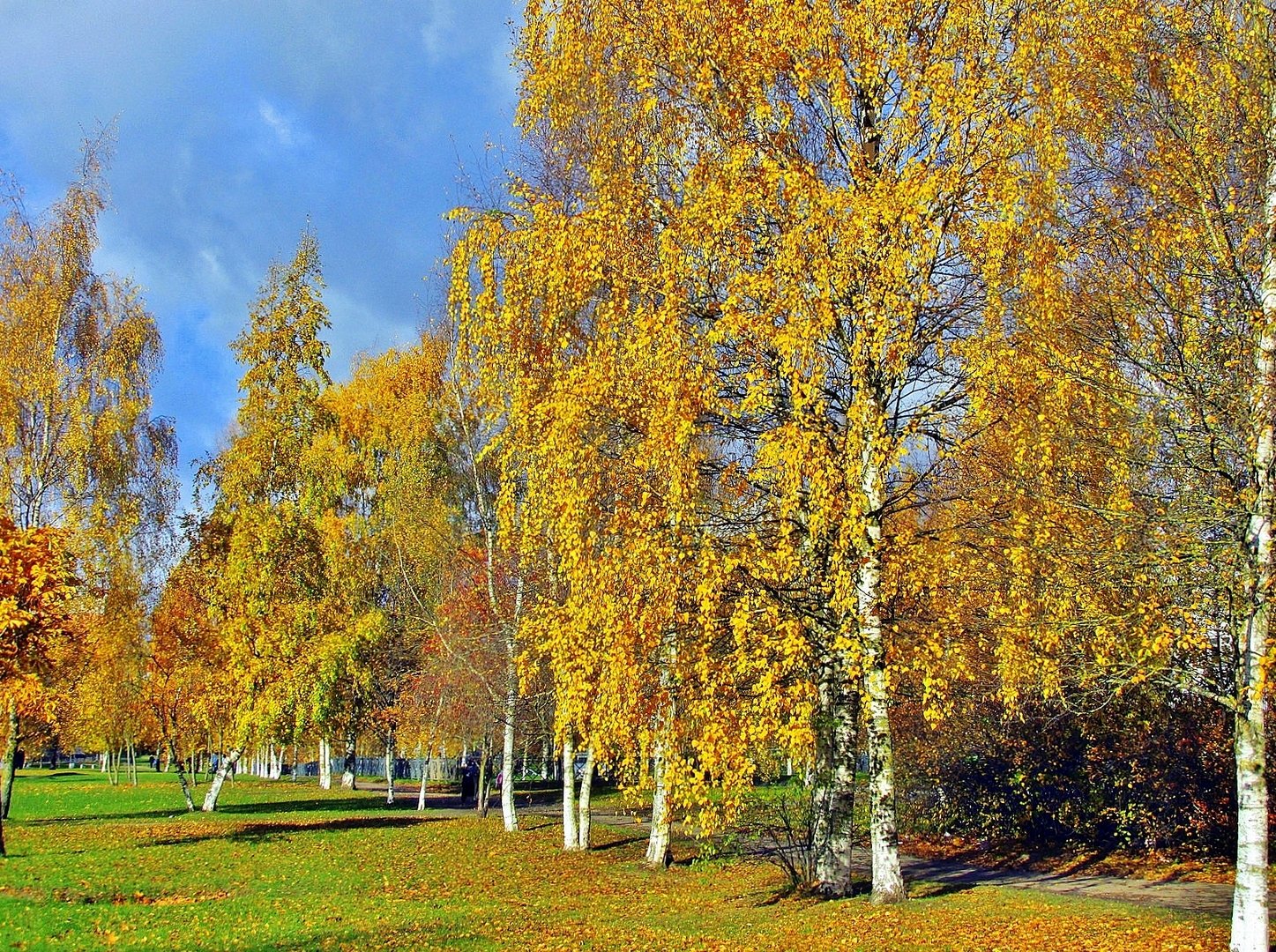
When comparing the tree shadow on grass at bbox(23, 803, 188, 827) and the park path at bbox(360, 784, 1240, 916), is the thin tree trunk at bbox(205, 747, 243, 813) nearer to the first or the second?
the tree shadow on grass at bbox(23, 803, 188, 827)

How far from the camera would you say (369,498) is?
34625 millimetres

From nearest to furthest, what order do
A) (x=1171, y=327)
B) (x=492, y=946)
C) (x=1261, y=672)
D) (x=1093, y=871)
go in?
(x=1261, y=672), (x=1171, y=327), (x=492, y=946), (x=1093, y=871)

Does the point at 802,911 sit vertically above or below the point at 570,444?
below

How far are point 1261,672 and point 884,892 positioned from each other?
15.0 ft

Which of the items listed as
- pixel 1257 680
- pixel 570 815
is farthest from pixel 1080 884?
pixel 570 815

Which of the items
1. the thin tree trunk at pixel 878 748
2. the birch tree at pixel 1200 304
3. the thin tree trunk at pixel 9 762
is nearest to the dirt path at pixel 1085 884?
the thin tree trunk at pixel 878 748

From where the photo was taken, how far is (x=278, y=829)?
22.8 metres

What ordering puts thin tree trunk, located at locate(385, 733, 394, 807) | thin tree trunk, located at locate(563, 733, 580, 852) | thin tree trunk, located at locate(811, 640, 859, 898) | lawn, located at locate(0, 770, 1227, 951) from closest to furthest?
lawn, located at locate(0, 770, 1227, 951)
thin tree trunk, located at locate(811, 640, 859, 898)
thin tree trunk, located at locate(563, 733, 580, 852)
thin tree trunk, located at locate(385, 733, 394, 807)

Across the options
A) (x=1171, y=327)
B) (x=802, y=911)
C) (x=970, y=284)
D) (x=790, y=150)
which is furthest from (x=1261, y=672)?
(x=790, y=150)

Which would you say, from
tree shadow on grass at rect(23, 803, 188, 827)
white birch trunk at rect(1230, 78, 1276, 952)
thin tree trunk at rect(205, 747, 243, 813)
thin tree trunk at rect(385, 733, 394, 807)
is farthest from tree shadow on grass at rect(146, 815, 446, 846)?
white birch trunk at rect(1230, 78, 1276, 952)

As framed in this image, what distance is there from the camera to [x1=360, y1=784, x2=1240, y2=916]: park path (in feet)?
A: 38.3

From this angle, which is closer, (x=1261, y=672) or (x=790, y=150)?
(x=1261, y=672)

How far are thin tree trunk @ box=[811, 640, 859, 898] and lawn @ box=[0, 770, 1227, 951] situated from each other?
552mm

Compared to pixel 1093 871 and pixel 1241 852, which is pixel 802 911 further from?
pixel 1093 871
